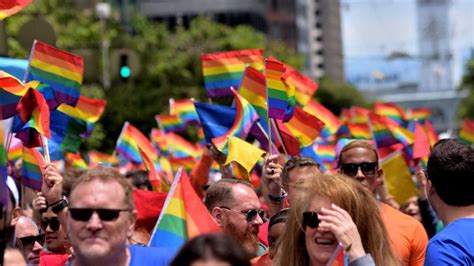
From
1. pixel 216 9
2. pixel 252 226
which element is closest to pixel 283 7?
pixel 216 9

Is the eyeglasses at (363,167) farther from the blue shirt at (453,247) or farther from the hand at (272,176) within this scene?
the blue shirt at (453,247)

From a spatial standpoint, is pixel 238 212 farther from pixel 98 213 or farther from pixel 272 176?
pixel 98 213

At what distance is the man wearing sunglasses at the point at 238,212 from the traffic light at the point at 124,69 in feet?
40.9

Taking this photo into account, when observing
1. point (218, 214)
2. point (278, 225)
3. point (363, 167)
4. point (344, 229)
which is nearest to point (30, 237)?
point (218, 214)

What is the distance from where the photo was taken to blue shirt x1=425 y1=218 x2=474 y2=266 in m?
6.38

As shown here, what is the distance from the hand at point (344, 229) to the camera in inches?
230

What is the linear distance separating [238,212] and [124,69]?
1278 cm

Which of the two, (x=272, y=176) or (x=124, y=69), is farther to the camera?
(x=124, y=69)

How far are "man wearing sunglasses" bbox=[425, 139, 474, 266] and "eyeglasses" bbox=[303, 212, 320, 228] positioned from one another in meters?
0.67

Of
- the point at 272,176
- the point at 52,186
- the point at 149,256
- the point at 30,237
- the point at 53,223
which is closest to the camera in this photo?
the point at 149,256

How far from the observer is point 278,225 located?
7324 mm

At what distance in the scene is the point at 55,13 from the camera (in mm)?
44438

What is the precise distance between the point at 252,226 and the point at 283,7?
364 feet

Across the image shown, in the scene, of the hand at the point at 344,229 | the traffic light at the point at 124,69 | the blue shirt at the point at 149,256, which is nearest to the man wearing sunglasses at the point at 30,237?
the blue shirt at the point at 149,256
